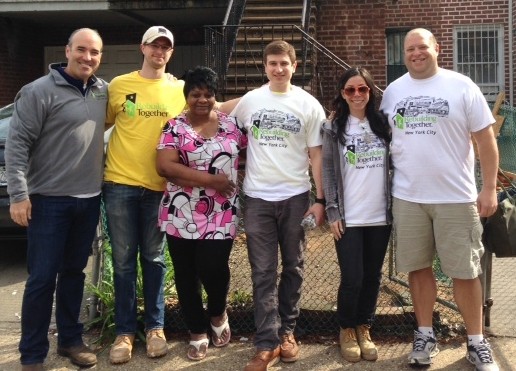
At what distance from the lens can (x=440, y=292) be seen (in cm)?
479

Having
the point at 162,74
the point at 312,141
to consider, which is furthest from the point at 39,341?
the point at 312,141

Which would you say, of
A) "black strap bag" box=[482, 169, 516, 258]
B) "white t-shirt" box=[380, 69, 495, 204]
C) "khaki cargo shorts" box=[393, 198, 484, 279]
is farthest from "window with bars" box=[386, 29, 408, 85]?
"khaki cargo shorts" box=[393, 198, 484, 279]

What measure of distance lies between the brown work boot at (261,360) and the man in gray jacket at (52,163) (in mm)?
1229

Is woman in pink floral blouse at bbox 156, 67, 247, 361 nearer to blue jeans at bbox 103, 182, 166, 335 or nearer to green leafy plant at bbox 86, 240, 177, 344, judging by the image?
blue jeans at bbox 103, 182, 166, 335

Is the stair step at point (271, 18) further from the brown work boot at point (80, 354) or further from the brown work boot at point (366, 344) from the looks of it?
the brown work boot at point (80, 354)

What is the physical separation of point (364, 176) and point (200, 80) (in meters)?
1.12

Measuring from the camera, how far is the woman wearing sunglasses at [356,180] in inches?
140

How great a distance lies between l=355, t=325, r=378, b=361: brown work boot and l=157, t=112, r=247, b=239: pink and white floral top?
1.04m

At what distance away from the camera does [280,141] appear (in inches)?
140

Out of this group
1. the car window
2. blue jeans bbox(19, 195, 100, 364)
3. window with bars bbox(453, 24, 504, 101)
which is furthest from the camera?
window with bars bbox(453, 24, 504, 101)

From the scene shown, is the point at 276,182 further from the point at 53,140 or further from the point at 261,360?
the point at 53,140

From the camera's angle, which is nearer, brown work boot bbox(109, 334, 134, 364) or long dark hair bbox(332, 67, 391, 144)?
long dark hair bbox(332, 67, 391, 144)

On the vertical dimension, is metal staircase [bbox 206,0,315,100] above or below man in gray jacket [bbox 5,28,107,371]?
above

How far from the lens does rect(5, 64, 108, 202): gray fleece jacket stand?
133 inches
